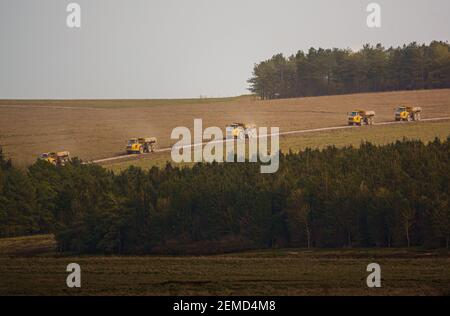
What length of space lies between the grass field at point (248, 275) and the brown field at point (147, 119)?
165ft

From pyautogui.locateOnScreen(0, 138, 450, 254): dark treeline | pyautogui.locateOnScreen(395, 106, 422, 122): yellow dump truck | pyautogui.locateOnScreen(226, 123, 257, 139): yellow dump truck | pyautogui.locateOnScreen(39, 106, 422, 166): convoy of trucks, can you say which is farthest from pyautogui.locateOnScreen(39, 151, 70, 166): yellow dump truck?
pyautogui.locateOnScreen(395, 106, 422, 122): yellow dump truck

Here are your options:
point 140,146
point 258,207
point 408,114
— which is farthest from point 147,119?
point 258,207

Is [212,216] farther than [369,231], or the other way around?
[212,216]

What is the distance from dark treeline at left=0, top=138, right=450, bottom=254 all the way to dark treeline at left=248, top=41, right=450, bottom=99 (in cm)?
8813

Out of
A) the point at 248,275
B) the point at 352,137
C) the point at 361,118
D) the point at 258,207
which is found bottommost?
the point at 248,275

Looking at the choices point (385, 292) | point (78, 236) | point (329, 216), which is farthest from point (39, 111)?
point (385, 292)

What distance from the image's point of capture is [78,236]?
5794 centimetres

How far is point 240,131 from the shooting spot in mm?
97500

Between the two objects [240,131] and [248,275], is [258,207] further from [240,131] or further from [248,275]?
[240,131]

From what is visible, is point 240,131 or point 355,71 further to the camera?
point 355,71

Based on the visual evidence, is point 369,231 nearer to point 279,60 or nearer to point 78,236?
point 78,236

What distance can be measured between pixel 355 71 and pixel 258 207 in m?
112

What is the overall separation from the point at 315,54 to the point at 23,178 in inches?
4405

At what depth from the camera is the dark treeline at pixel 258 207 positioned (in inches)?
2041
